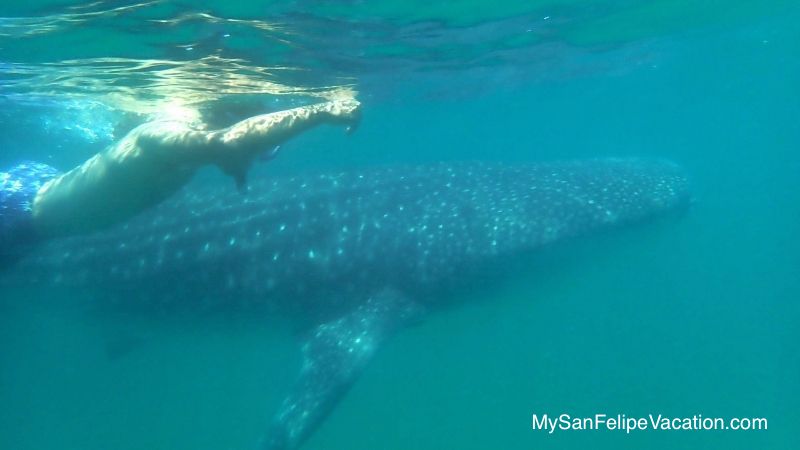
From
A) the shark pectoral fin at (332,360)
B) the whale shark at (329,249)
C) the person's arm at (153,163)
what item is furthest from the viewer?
the whale shark at (329,249)

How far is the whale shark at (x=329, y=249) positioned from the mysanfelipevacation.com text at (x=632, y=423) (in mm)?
8353

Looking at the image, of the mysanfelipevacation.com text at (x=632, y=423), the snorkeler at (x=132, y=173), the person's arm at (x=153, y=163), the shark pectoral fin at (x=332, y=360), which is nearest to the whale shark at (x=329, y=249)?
the shark pectoral fin at (x=332, y=360)

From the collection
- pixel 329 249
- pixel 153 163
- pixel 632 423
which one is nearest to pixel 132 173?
pixel 153 163

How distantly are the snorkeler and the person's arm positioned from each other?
0.01 metres

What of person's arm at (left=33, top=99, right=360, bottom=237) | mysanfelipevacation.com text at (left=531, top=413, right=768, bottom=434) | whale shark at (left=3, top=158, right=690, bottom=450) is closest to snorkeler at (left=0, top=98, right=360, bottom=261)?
person's arm at (left=33, top=99, right=360, bottom=237)

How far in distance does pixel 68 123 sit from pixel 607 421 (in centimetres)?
2078

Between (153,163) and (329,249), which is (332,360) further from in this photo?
(153,163)

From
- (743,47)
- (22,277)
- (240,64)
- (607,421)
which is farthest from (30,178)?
(743,47)

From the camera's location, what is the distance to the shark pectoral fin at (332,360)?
8.47m

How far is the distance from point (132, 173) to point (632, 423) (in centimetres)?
1459

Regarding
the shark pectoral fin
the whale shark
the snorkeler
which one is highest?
the snorkeler

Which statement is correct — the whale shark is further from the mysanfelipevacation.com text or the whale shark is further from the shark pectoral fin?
the mysanfelipevacation.com text

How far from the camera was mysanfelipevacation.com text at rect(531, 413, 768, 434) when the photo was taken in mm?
16656

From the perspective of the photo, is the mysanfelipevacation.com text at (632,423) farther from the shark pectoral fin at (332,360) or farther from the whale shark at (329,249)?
the shark pectoral fin at (332,360)
